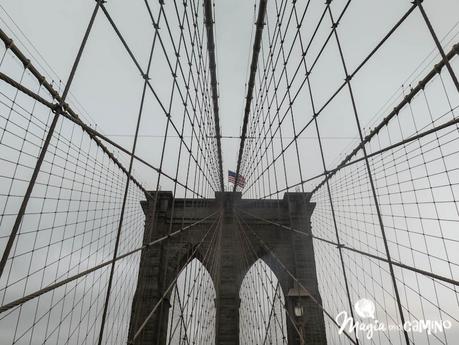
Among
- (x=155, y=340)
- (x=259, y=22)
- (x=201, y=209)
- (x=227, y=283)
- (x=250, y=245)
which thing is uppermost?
(x=259, y=22)

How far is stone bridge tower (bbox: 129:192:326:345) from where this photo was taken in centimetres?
1135

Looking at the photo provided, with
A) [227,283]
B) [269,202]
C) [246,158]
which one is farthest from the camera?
[246,158]

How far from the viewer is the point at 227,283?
40.9ft

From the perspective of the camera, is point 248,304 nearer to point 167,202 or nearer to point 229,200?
point 229,200

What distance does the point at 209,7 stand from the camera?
5.46m

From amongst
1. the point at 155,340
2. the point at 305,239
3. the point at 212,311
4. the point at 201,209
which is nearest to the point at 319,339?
the point at 305,239

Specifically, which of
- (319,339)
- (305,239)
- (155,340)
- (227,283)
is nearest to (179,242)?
(227,283)

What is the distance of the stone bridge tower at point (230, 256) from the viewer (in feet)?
37.2

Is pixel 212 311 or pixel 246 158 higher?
pixel 246 158

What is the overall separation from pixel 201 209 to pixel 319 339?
7.88 metres

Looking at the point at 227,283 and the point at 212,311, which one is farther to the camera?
the point at 212,311

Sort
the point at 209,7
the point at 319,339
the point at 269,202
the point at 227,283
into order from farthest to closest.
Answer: the point at 269,202
the point at 227,283
the point at 319,339
the point at 209,7

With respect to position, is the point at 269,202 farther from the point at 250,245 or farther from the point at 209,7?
the point at 209,7

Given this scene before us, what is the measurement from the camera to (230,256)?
42.7ft
